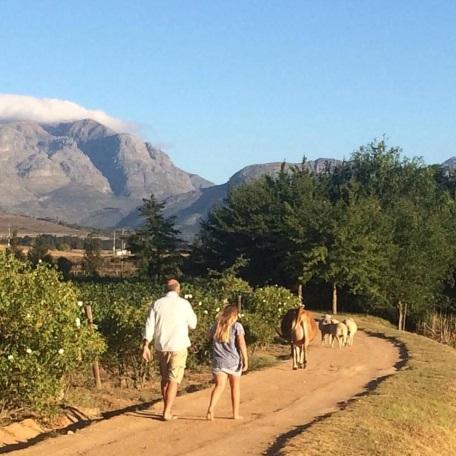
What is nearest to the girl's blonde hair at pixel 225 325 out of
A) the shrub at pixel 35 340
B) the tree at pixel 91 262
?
the shrub at pixel 35 340

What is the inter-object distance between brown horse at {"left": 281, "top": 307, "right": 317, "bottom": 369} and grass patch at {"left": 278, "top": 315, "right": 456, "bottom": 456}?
202 centimetres

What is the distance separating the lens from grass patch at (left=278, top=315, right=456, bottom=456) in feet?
32.7

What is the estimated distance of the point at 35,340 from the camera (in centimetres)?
1087

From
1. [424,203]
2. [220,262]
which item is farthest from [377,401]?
[424,203]

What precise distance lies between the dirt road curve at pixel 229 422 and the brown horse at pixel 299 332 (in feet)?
1.11

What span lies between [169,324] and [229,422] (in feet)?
5.90

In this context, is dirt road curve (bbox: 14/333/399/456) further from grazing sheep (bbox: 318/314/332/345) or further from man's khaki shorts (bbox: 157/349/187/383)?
grazing sheep (bbox: 318/314/332/345)

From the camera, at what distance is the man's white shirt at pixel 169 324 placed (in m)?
10.4

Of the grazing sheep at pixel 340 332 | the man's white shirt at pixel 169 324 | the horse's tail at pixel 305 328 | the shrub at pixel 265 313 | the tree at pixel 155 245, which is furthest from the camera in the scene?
the tree at pixel 155 245

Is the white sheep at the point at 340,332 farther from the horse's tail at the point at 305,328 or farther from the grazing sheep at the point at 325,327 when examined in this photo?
the horse's tail at the point at 305,328

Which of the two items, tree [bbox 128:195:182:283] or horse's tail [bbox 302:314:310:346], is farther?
tree [bbox 128:195:182:283]

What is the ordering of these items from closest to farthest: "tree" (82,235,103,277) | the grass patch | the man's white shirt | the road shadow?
the road shadow, the grass patch, the man's white shirt, "tree" (82,235,103,277)

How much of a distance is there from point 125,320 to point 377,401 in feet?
17.4

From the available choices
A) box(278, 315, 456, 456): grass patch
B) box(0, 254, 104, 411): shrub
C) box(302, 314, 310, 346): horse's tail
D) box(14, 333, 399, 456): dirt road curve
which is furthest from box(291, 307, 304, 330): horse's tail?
box(0, 254, 104, 411): shrub
